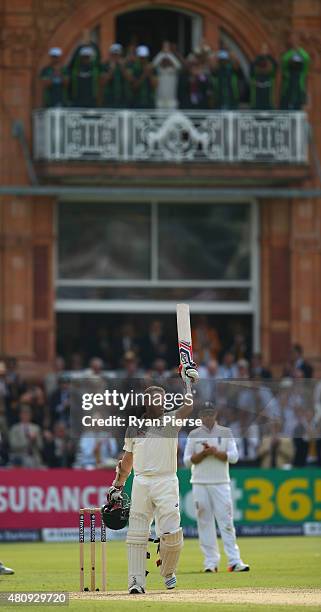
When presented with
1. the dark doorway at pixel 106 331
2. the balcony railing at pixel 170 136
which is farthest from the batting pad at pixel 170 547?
the balcony railing at pixel 170 136

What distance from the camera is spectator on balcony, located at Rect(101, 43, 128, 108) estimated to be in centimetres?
3566

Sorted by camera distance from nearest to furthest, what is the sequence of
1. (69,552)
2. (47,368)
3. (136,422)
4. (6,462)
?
(136,422), (69,552), (6,462), (47,368)

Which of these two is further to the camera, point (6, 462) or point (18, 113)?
point (18, 113)

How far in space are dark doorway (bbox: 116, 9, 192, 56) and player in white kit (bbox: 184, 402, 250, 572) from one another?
16497 mm

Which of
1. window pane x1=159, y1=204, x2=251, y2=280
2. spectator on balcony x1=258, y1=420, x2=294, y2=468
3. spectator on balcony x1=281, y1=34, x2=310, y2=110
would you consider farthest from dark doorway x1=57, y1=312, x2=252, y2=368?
spectator on balcony x1=281, y1=34, x2=310, y2=110

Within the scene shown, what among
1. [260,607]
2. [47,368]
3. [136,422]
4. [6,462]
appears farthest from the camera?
[47,368]

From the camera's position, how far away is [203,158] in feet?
121

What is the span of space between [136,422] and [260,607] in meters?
2.56

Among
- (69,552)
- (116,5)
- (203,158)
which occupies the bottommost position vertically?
(69,552)

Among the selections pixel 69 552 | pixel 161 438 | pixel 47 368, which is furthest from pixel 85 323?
pixel 161 438

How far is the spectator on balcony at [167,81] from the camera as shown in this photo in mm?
36219

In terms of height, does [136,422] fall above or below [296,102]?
below

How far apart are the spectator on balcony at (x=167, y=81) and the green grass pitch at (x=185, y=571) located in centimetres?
1038

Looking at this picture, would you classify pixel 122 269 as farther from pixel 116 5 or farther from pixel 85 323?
pixel 116 5
